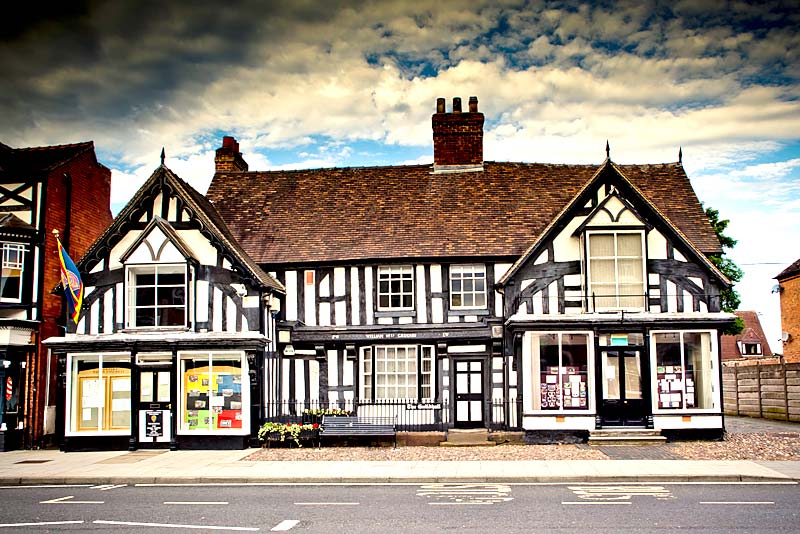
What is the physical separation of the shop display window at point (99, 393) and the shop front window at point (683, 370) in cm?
1517

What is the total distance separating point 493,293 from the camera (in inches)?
923

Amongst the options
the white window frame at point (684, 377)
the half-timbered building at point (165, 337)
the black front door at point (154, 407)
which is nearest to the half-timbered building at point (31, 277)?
the half-timbered building at point (165, 337)

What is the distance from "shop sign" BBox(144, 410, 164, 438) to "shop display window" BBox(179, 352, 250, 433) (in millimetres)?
688

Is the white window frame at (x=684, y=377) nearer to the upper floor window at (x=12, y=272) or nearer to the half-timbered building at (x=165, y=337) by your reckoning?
the half-timbered building at (x=165, y=337)

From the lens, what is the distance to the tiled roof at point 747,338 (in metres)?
62.1

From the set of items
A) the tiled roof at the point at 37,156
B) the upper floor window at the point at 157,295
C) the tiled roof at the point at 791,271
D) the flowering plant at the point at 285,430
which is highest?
the tiled roof at the point at 37,156

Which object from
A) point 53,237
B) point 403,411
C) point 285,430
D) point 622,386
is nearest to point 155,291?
point 53,237

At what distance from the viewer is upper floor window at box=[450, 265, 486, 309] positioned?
23.5m

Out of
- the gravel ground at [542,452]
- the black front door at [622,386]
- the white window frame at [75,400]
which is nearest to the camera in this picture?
the gravel ground at [542,452]

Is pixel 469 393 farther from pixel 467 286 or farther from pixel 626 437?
pixel 626 437

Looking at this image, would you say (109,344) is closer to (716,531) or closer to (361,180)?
(361,180)

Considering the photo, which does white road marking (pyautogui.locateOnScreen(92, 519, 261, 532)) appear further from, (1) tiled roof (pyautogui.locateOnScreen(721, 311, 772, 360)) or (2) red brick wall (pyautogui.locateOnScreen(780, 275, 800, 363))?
(1) tiled roof (pyautogui.locateOnScreen(721, 311, 772, 360))

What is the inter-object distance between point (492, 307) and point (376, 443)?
5.36 m

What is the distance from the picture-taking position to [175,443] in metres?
21.7
